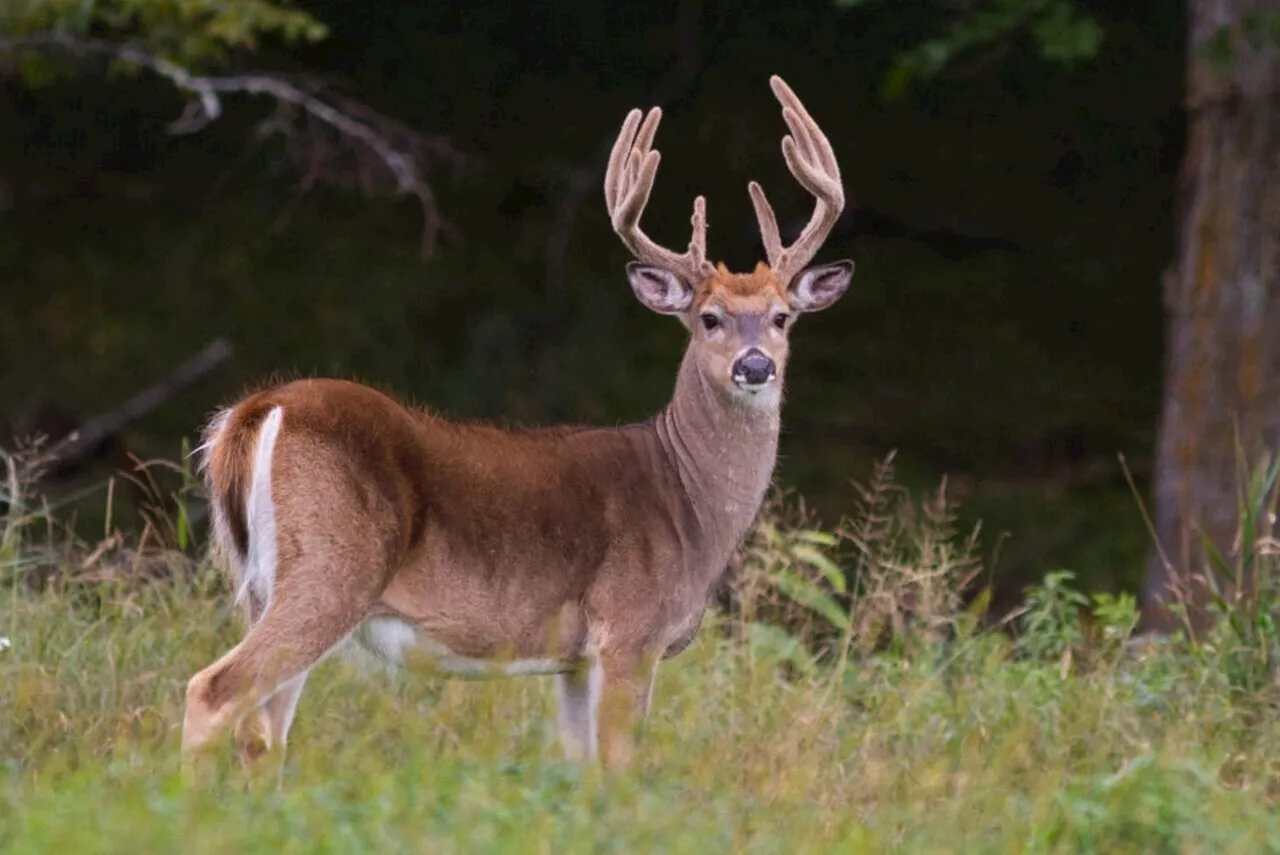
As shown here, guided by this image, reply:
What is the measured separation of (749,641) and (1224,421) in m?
3.81

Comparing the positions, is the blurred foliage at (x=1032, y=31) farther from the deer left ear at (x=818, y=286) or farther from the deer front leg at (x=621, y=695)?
the deer front leg at (x=621, y=695)

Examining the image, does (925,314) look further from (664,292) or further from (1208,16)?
(664,292)

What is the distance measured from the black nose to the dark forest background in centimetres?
605

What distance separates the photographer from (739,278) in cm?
701

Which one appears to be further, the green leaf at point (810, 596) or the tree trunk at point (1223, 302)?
the tree trunk at point (1223, 302)

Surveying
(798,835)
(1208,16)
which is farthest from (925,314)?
(798,835)

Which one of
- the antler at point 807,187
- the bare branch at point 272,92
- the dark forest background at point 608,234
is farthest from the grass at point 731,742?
the dark forest background at point 608,234

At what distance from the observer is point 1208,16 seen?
10.2m

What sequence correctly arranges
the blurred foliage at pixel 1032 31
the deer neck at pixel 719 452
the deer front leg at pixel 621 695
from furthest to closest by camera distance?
1. the blurred foliage at pixel 1032 31
2. the deer neck at pixel 719 452
3. the deer front leg at pixel 621 695

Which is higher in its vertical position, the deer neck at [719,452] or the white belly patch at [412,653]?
the deer neck at [719,452]

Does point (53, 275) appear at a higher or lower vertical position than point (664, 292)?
lower

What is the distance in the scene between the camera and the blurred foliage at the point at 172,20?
932 cm

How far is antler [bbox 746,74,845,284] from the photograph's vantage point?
7105 mm

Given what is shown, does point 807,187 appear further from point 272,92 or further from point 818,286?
point 272,92
